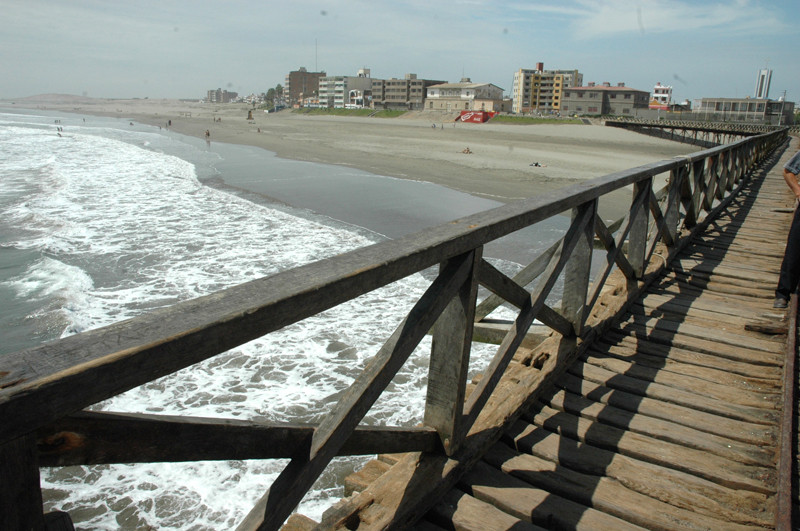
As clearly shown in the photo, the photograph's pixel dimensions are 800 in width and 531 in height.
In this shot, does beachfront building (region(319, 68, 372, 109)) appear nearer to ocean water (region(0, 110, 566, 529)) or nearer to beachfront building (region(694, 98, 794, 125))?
beachfront building (region(694, 98, 794, 125))

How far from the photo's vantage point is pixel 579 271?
11.3 feet

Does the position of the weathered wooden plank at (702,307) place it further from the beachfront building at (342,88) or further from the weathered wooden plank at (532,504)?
the beachfront building at (342,88)

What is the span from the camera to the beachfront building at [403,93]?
132 m

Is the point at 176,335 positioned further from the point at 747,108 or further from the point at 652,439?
the point at 747,108

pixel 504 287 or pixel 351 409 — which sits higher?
pixel 504 287

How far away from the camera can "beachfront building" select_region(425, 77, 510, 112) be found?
349ft

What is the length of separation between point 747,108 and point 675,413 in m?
118

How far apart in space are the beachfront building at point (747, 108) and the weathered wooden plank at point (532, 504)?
9027 centimetres

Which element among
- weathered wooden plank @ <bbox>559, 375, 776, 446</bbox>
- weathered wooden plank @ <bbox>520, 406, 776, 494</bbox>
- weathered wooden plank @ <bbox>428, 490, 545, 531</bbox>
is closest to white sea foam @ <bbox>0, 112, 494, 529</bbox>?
weathered wooden plank @ <bbox>428, 490, 545, 531</bbox>

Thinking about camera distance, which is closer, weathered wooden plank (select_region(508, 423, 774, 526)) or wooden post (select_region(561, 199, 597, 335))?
weathered wooden plank (select_region(508, 423, 774, 526))

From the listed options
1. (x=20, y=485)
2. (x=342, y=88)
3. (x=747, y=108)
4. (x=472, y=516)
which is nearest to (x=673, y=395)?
(x=472, y=516)

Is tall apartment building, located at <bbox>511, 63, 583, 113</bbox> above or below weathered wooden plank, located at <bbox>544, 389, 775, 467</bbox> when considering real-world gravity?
above

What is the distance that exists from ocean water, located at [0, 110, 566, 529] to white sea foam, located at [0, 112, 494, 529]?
21 millimetres

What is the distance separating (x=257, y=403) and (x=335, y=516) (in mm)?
3944
